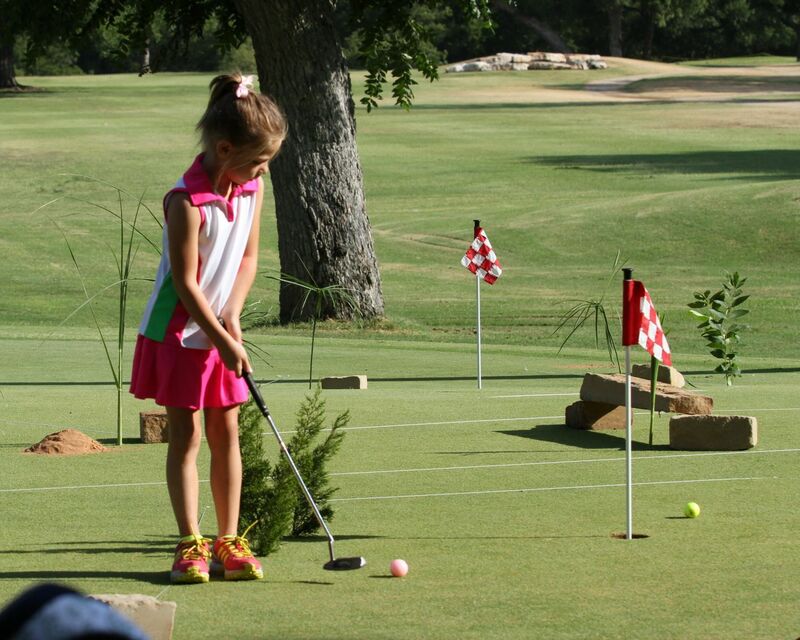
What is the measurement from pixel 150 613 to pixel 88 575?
1.21m

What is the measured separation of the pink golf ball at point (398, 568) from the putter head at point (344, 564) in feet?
0.40

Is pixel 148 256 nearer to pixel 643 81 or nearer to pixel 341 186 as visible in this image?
pixel 341 186

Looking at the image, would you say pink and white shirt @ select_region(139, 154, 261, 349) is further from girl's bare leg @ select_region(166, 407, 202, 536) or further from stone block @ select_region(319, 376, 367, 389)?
stone block @ select_region(319, 376, 367, 389)

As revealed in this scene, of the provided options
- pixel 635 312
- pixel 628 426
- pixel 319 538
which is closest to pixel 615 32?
pixel 635 312

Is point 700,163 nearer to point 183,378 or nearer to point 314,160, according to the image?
point 314,160

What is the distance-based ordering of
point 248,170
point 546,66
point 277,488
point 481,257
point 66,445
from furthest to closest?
point 546,66 < point 481,257 < point 66,445 < point 277,488 < point 248,170

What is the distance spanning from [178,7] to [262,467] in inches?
630

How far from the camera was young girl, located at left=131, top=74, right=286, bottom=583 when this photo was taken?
15.9ft

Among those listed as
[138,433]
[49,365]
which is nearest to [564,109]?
[49,365]

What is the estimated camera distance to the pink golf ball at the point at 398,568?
4.99 metres

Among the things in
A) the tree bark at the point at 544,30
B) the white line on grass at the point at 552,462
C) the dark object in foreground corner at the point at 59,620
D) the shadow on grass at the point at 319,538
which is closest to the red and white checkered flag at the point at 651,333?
the white line on grass at the point at 552,462

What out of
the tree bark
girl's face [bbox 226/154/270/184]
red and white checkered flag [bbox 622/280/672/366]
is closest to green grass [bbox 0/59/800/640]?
red and white checkered flag [bbox 622/280/672/366]

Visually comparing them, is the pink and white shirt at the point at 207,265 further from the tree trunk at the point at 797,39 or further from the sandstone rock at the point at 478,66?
the tree trunk at the point at 797,39

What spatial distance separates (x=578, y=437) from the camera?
28.8 feet
